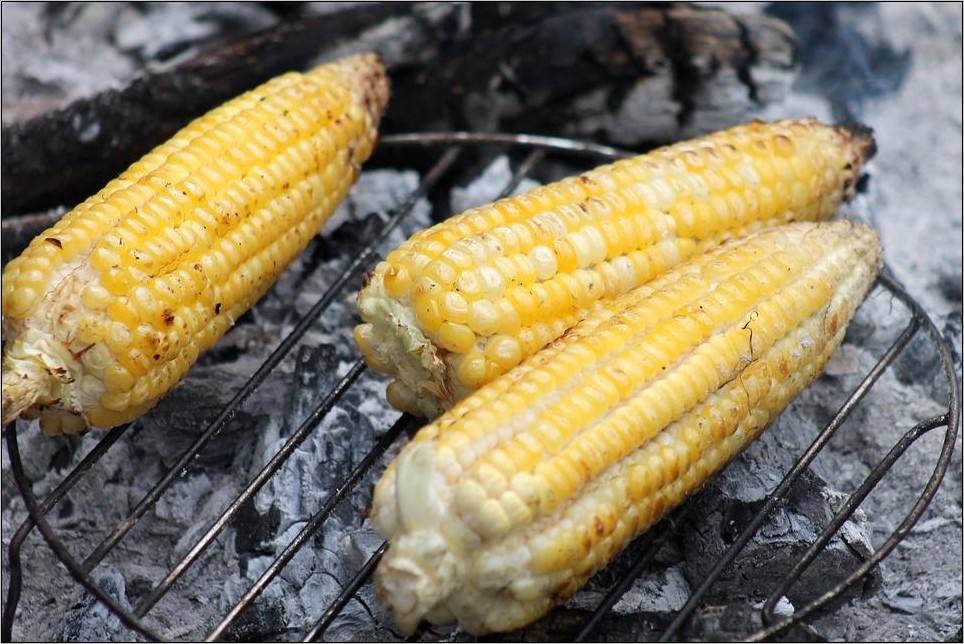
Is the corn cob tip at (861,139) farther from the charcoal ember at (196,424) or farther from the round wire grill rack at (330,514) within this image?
the charcoal ember at (196,424)

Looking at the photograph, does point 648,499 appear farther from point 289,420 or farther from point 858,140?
point 858,140

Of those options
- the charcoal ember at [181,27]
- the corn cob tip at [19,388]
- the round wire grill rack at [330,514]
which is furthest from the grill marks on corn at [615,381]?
the charcoal ember at [181,27]

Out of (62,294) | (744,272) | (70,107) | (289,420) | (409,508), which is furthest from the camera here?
(70,107)

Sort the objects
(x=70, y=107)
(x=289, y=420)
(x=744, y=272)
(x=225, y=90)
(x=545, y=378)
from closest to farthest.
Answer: (x=545, y=378)
(x=744, y=272)
(x=289, y=420)
(x=70, y=107)
(x=225, y=90)

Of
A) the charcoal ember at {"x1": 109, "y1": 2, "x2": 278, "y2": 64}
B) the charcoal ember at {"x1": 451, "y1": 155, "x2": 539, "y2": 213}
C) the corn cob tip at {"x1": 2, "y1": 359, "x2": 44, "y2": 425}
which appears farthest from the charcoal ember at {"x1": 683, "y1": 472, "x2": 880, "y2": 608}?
the charcoal ember at {"x1": 109, "y1": 2, "x2": 278, "y2": 64}

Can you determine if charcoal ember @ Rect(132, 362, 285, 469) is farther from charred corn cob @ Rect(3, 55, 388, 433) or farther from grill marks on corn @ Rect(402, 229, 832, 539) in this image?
grill marks on corn @ Rect(402, 229, 832, 539)

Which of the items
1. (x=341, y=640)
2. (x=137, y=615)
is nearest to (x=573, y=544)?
(x=341, y=640)

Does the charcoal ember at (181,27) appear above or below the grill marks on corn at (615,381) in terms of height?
above

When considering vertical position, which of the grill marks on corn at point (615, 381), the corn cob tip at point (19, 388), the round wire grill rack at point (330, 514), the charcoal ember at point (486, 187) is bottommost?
the round wire grill rack at point (330, 514)
